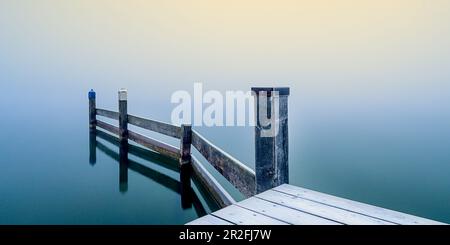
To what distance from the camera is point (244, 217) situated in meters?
1.91

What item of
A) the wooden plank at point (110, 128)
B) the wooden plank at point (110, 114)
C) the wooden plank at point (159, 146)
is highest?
the wooden plank at point (110, 114)

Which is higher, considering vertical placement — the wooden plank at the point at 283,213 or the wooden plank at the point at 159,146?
the wooden plank at the point at 283,213

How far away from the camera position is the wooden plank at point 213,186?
4281mm

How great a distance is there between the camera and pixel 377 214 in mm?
1938

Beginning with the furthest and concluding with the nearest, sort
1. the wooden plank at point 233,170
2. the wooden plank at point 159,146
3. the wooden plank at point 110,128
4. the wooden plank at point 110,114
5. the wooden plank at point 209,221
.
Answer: the wooden plank at point 110,128
the wooden plank at point 110,114
the wooden plank at point 159,146
the wooden plank at point 233,170
the wooden plank at point 209,221

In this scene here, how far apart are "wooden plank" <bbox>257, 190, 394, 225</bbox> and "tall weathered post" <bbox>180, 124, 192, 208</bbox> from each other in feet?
12.4

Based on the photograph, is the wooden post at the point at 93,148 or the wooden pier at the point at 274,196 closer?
the wooden pier at the point at 274,196

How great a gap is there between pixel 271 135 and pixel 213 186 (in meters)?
2.52

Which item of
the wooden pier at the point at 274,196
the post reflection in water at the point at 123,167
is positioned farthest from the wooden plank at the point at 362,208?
the post reflection in water at the point at 123,167

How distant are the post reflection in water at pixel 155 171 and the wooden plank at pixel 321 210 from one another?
9.36 feet

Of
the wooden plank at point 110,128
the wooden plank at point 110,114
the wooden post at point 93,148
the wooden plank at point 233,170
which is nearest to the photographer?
the wooden plank at point 233,170

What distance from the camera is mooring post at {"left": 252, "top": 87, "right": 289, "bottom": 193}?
2633 millimetres

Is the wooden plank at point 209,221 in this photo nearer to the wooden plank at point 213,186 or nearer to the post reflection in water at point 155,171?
the wooden plank at point 213,186

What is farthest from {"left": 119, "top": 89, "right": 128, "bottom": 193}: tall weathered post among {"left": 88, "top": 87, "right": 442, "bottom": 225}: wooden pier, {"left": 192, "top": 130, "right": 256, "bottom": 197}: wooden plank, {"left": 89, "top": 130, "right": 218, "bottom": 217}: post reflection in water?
{"left": 88, "top": 87, "right": 442, "bottom": 225}: wooden pier
